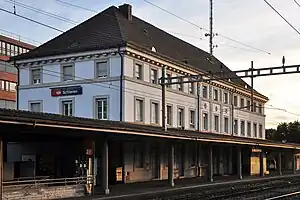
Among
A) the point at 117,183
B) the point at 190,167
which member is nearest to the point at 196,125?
the point at 190,167

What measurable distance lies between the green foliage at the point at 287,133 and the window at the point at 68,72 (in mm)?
57108

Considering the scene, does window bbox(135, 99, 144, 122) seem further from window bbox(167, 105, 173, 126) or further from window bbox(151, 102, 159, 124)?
window bbox(167, 105, 173, 126)

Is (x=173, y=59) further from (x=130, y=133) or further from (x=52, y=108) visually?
(x=130, y=133)

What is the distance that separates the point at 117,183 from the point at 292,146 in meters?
23.3

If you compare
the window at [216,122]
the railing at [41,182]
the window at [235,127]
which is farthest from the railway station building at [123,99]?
the window at [235,127]

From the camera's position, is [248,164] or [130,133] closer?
[130,133]

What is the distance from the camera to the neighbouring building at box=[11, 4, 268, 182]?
35531mm

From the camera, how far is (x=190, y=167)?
136 feet

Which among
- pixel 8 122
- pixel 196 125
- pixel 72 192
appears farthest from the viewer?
pixel 196 125

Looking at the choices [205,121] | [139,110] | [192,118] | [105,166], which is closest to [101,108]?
[139,110]

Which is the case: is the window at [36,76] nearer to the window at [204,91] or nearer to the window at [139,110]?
the window at [139,110]

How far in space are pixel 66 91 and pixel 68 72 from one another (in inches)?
52.1

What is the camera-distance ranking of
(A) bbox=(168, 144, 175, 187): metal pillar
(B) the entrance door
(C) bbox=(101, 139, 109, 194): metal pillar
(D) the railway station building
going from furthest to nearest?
(B) the entrance door, (D) the railway station building, (A) bbox=(168, 144, 175, 187): metal pillar, (C) bbox=(101, 139, 109, 194): metal pillar

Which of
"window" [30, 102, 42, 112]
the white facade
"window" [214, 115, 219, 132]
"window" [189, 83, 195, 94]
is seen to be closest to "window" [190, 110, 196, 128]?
the white facade
